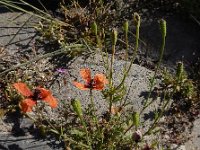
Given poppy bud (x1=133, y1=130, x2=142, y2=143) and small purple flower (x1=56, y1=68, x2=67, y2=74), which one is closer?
poppy bud (x1=133, y1=130, x2=142, y2=143)

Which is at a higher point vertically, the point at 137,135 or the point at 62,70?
the point at 62,70

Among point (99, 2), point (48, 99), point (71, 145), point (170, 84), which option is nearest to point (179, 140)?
point (170, 84)

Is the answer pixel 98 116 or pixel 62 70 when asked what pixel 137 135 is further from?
pixel 62 70

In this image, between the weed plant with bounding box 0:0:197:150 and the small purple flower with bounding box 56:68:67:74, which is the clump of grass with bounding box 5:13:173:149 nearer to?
the weed plant with bounding box 0:0:197:150

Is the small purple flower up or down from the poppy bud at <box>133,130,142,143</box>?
up

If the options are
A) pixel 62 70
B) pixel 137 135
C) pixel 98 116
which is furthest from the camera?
pixel 62 70

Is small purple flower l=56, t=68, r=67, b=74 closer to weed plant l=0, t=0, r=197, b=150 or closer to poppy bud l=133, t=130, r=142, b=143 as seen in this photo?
weed plant l=0, t=0, r=197, b=150

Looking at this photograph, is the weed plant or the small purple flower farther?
the small purple flower

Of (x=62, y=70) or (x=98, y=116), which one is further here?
(x=62, y=70)

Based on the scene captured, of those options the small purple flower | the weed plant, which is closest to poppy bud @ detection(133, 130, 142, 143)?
the weed plant

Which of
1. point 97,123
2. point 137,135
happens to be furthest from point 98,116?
point 137,135

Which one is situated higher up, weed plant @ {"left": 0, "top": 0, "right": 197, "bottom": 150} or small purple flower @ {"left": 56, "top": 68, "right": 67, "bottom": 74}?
small purple flower @ {"left": 56, "top": 68, "right": 67, "bottom": 74}

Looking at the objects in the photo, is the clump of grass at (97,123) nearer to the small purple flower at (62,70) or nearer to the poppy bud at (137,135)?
the poppy bud at (137,135)
